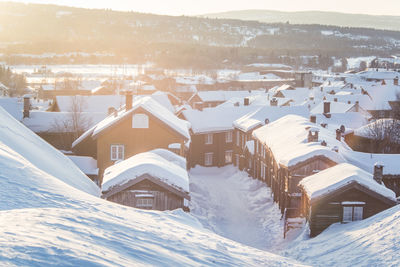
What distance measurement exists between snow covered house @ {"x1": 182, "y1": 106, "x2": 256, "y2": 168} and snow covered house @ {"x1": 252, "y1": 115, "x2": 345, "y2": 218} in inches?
346

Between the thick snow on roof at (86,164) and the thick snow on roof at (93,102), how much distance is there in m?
17.8

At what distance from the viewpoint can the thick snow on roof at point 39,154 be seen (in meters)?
18.4

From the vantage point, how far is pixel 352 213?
21188 mm

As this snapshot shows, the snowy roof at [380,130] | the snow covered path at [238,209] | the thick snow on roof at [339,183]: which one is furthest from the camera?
the snowy roof at [380,130]

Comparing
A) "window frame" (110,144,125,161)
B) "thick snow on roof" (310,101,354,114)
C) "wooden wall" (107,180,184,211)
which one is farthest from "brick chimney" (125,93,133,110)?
"thick snow on roof" (310,101,354,114)

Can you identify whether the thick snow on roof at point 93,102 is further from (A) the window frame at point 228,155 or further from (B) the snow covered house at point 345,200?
(B) the snow covered house at point 345,200

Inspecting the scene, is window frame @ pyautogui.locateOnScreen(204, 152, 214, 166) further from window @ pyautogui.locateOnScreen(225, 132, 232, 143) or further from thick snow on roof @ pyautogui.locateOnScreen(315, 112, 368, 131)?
thick snow on roof @ pyautogui.locateOnScreen(315, 112, 368, 131)

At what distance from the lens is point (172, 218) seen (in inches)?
581

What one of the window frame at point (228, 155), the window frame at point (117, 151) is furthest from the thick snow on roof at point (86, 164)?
the window frame at point (228, 155)

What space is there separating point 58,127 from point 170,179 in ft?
61.1

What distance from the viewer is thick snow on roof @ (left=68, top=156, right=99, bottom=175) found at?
29297mm

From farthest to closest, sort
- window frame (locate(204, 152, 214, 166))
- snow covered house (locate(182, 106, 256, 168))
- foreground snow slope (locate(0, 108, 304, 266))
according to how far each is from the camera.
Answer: window frame (locate(204, 152, 214, 166)), snow covered house (locate(182, 106, 256, 168)), foreground snow slope (locate(0, 108, 304, 266))

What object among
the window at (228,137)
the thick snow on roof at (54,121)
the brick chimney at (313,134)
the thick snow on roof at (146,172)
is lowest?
the window at (228,137)

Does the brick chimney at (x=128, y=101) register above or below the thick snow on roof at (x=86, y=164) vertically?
above
